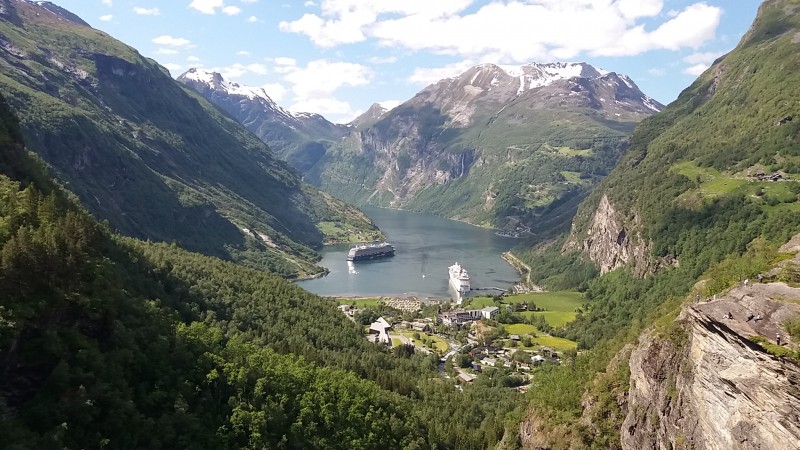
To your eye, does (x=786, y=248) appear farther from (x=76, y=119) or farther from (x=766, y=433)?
(x=76, y=119)

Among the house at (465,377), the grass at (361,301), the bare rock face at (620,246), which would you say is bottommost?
the grass at (361,301)

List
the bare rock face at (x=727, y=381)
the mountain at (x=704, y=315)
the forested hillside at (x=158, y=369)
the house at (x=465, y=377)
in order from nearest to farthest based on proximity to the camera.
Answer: the bare rock face at (x=727, y=381) < the mountain at (x=704, y=315) < the forested hillside at (x=158, y=369) < the house at (x=465, y=377)

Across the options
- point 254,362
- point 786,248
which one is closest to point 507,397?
point 254,362

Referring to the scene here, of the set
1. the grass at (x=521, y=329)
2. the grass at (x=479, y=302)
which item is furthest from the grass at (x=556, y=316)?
the grass at (x=479, y=302)

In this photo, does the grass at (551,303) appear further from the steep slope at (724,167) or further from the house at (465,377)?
the house at (465,377)

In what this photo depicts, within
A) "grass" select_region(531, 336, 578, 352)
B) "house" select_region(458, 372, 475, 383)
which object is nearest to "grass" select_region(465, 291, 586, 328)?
"grass" select_region(531, 336, 578, 352)

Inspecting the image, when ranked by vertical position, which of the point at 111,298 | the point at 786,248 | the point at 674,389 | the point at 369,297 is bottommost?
the point at 369,297

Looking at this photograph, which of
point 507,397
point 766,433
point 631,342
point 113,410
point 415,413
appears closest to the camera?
point 766,433
